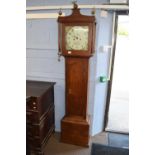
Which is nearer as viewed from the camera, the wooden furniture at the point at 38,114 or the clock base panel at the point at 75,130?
the wooden furniture at the point at 38,114

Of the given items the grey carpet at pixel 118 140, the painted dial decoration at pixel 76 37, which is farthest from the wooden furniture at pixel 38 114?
the grey carpet at pixel 118 140

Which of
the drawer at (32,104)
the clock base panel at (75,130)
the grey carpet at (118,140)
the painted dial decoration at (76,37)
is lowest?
the grey carpet at (118,140)

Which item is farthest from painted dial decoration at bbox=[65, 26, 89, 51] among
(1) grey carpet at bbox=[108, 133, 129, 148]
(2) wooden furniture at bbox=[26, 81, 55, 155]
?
(1) grey carpet at bbox=[108, 133, 129, 148]

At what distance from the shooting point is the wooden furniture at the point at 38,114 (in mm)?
2158

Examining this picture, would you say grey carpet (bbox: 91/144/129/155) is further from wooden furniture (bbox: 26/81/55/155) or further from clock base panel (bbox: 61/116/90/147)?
wooden furniture (bbox: 26/81/55/155)

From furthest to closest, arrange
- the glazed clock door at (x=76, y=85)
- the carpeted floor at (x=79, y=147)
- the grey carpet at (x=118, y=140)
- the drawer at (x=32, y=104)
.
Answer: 1. the grey carpet at (x=118, y=140)
2. the carpeted floor at (x=79, y=147)
3. the glazed clock door at (x=76, y=85)
4. the drawer at (x=32, y=104)

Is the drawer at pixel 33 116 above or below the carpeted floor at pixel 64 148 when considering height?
above

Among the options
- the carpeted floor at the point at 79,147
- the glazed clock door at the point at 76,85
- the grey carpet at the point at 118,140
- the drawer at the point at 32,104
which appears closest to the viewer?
the drawer at the point at 32,104

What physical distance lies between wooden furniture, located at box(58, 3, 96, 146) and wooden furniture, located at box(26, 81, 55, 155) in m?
0.27

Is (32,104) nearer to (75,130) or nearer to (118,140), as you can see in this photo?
(75,130)

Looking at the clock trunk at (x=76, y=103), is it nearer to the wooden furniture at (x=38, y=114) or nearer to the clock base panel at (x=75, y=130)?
the clock base panel at (x=75, y=130)

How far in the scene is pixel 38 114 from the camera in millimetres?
2191

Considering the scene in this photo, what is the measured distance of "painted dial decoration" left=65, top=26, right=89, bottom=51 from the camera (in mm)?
2189
